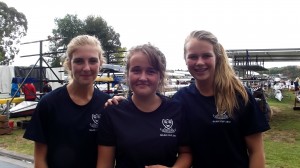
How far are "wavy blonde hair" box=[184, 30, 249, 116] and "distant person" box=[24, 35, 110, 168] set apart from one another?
2.49 ft

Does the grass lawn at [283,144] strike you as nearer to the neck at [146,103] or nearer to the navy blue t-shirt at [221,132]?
the navy blue t-shirt at [221,132]

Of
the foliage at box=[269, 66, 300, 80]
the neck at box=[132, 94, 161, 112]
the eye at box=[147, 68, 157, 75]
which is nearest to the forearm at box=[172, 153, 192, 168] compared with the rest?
the neck at box=[132, 94, 161, 112]

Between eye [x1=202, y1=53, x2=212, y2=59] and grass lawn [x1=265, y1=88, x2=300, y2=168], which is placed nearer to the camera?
eye [x1=202, y1=53, x2=212, y2=59]

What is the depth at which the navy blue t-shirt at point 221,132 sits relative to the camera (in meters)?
2.11

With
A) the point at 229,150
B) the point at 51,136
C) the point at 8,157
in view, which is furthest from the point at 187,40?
the point at 8,157

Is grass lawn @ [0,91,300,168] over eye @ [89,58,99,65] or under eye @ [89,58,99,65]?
under

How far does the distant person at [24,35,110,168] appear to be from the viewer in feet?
7.10

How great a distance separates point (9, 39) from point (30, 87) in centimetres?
3608

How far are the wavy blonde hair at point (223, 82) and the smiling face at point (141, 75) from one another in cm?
42

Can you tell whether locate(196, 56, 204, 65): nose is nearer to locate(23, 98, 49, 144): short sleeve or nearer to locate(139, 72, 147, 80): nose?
locate(139, 72, 147, 80): nose

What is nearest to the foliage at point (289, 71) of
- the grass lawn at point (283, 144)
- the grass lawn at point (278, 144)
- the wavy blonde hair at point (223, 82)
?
the grass lawn at point (283, 144)

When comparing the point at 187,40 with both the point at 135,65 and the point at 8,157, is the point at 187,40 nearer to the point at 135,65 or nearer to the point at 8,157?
the point at 135,65

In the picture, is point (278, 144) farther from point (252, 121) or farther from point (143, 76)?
point (143, 76)

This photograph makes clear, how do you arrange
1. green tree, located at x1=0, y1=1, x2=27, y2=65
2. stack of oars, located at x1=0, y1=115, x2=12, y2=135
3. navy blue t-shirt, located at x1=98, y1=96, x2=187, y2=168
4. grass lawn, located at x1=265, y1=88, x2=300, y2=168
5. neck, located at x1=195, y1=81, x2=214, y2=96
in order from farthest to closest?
green tree, located at x1=0, y1=1, x2=27, y2=65, stack of oars, located at x1=0, y1=115, x2=12, y2=135, grass lawn, located at x1=265, y1=88, x2=300, y2=168, neck, located at x1=195, y1=81, x2=214, y2=96, navy blue t-shirt, located at x1=98, y1=96, x2=187, y2=168
